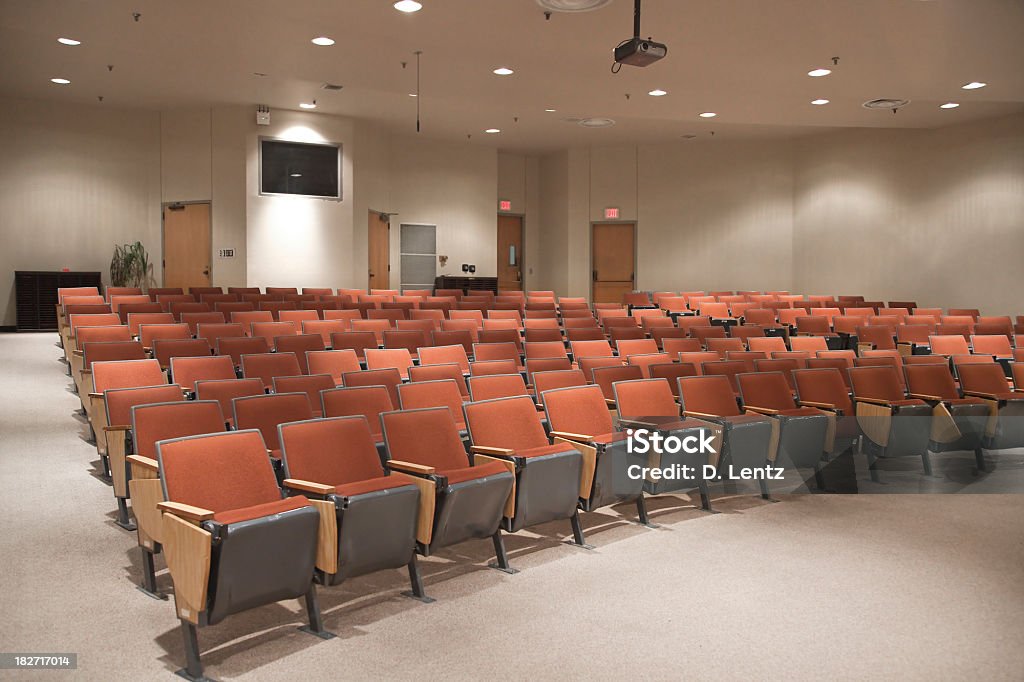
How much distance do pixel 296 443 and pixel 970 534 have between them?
3.56m

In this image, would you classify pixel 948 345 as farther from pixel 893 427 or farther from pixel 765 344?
pixel 893 427

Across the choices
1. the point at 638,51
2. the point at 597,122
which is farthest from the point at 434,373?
the point at 597,122

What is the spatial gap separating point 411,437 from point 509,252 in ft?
47.4

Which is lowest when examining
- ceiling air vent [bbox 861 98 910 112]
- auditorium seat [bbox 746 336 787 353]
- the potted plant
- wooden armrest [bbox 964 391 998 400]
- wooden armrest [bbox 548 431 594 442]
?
wooden armrest [bbox 548 431 594 442]

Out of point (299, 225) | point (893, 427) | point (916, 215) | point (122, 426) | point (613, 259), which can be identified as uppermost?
point (916, 215)

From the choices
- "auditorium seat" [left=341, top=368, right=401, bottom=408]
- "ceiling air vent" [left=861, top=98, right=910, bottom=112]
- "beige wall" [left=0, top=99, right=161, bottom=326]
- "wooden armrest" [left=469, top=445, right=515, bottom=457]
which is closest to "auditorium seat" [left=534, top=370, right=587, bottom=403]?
"auditorium seat" [left=341, top=368, right=401, bottom=408]

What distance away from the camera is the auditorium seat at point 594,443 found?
4148mm

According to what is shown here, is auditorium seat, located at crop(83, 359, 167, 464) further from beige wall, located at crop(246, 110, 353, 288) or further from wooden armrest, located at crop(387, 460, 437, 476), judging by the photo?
beige wall, located at crop(246, 110, 353, 288)

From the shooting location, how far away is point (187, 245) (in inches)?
542

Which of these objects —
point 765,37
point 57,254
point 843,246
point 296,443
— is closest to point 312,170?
point 57,254

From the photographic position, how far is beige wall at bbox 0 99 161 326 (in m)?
13.1

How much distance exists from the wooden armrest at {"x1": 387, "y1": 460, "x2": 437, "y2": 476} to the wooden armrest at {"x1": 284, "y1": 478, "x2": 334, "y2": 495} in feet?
1.35

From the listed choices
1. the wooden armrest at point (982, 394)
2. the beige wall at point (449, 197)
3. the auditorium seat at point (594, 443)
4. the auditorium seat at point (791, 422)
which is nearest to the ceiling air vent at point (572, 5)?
the auditorium seat at point (791, 422)

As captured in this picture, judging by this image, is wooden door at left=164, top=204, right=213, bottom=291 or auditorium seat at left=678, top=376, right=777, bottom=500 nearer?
auditorium seat at left=678, top=376, right=777, bottom=500
